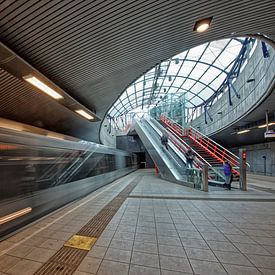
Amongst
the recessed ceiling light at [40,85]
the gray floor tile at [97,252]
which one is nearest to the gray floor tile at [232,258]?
the gray floor tile at [97,252]

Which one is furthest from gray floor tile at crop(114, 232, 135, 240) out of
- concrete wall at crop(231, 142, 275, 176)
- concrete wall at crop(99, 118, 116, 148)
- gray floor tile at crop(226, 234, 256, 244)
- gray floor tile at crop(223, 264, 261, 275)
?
concrete wall at crop(231, 142, 275, 176)

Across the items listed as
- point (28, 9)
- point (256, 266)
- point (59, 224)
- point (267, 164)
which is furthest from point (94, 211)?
point (267, 164)

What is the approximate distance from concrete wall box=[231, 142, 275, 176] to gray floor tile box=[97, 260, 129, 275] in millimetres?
13825

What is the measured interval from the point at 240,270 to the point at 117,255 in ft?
5.57

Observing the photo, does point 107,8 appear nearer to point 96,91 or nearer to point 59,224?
point 96,91

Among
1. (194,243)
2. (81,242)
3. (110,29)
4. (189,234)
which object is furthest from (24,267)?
(110,29)

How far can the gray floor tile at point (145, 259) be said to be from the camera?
231cm

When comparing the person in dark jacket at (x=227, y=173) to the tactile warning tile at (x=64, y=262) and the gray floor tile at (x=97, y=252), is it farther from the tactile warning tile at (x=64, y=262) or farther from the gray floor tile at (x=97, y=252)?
the tactile warning tile at (x=64, y=262)

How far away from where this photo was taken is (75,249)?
2.72m

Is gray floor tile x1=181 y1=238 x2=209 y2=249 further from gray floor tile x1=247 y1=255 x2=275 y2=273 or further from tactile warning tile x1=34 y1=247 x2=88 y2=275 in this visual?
tactile warning tile x1=34 y1=247 x2=88 y2=275

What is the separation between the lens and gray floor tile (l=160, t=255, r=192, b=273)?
2.20 meters

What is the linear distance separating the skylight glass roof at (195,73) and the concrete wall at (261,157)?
23.6 ft

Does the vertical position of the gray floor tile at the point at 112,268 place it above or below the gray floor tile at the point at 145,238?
above

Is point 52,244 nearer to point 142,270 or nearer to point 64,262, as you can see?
point 64,262
